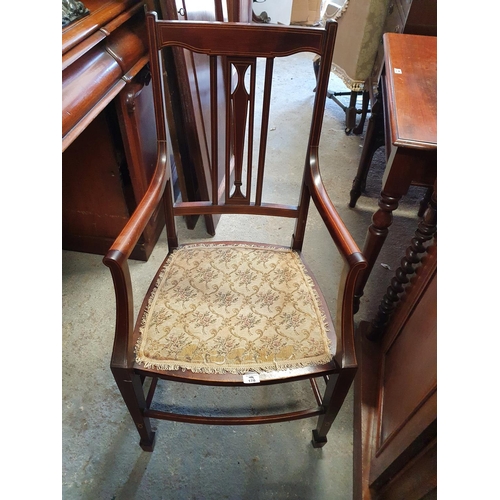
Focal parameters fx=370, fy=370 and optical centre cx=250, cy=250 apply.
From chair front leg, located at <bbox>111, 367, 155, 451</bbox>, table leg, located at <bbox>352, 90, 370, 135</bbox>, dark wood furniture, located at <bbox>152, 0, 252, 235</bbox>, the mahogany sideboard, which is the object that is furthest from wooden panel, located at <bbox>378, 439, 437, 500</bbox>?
table leg, located at <bbox>352, 90, 370, 135</bbox>

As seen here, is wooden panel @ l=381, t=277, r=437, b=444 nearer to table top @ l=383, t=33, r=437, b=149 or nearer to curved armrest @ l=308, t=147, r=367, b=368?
curved armrest @ l=308, t=147, r=367, b=368

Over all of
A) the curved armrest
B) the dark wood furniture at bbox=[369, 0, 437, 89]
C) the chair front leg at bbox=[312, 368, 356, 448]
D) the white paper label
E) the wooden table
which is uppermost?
the dark wood furniture at bbox=[369, 0, 437, 89]

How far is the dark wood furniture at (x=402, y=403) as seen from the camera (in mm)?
756

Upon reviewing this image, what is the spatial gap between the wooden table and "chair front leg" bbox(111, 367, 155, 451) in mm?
846

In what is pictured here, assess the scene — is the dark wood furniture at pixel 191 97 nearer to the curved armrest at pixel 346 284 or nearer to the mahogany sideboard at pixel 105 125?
the mahogany sideboard at pixel 105 125

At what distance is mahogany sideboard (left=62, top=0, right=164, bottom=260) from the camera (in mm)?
972

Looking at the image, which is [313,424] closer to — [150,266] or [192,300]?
[192,300]

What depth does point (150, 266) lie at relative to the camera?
1734 mm

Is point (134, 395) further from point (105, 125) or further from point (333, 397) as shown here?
point (105, 125)

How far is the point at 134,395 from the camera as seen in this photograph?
92 centimetres

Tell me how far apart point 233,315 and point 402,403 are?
0.48m

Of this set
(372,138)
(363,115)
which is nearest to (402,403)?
(372,138)

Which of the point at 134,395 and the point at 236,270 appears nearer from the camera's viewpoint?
the point at 134,395
